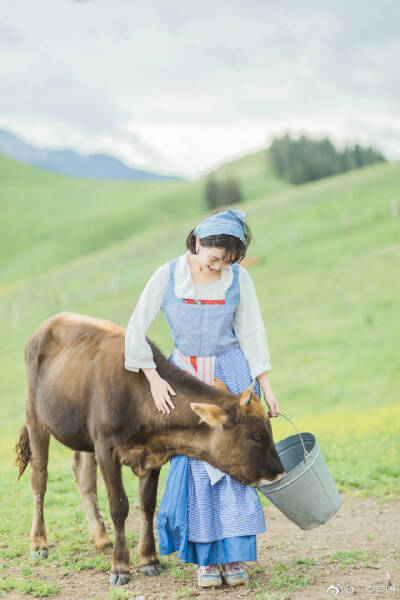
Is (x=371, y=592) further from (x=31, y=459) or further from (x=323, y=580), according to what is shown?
(x=31, y=459)

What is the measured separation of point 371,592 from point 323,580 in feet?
1.54

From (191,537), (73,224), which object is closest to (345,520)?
(191,537)

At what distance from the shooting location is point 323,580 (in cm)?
521

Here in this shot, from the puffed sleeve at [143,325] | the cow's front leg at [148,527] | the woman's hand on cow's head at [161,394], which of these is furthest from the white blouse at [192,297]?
the cow's front leg at [148,527]

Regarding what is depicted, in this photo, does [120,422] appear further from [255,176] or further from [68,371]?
[255,176]

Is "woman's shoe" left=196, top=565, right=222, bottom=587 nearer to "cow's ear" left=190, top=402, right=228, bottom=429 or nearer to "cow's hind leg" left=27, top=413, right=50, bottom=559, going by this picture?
"cow's ear" left=190, top=402, right=228, bottom=429

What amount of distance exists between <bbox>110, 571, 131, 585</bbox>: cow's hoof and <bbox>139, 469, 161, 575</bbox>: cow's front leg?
0.23m

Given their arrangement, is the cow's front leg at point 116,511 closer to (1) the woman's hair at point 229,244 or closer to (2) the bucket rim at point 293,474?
(2) the bucket rim at point 293,474

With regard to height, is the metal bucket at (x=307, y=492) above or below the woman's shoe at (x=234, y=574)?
above

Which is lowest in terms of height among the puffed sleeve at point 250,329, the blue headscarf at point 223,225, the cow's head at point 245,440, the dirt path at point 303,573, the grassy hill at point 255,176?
the dirt path at point 303,573

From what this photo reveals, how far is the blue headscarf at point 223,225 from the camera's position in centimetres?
507

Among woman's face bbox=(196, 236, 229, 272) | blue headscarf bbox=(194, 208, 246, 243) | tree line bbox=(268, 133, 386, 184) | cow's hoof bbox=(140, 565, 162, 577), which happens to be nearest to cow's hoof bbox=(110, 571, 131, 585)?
cow's hoof bbox=(140, 565, 162, 577)

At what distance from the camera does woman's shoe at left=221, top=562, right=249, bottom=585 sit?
517 centimetres

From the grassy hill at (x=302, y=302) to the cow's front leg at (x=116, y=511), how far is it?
148 cm
